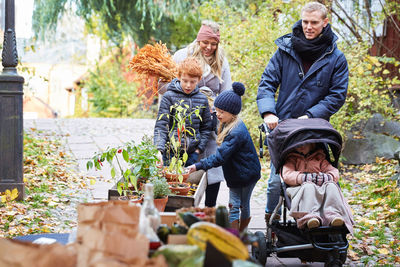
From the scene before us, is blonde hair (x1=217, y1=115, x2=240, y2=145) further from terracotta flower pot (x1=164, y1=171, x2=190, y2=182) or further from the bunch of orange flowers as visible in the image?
the bunch of orange flowers

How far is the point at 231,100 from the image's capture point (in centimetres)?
477

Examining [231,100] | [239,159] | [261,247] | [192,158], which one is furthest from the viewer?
[192,158]

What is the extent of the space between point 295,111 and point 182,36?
49.5ft

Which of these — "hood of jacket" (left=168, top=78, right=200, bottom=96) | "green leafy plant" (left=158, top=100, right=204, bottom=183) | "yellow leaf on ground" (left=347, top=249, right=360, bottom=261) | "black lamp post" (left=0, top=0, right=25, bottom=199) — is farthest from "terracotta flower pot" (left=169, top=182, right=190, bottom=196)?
"black lamp post" (left=0, top=0, right=25, bottom=199)

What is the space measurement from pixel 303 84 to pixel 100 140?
7412mm

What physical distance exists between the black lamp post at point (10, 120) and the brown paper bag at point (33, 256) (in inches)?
183

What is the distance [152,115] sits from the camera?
19.5 metres

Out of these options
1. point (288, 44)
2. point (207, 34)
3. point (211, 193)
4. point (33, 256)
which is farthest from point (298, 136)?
point (33, 256)

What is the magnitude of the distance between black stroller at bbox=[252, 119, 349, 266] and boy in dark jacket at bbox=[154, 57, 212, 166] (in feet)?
2.91

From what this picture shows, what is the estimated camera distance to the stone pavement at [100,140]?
698 centimetres

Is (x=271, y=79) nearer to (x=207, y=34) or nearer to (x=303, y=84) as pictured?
(x=303, y=84)

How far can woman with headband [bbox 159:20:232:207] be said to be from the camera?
521 cm

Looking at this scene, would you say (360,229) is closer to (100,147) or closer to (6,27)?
(6,27)

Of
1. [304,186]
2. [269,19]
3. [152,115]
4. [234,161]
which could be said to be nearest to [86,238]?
[304,186]
